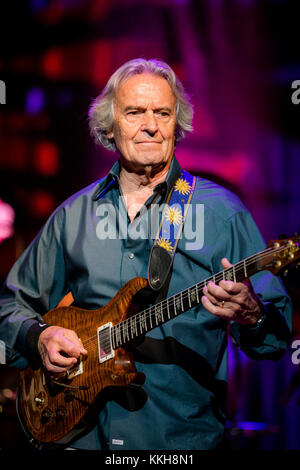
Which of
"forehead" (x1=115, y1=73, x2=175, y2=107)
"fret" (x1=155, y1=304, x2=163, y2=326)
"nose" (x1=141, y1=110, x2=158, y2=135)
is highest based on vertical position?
"forehead" (x1=115, y1=73, x2=175, y2=107)

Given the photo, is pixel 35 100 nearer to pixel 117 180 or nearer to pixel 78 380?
pixel 117 180

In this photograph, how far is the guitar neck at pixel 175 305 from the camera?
191 centimetres

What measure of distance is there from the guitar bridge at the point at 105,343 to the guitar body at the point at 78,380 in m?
0.02

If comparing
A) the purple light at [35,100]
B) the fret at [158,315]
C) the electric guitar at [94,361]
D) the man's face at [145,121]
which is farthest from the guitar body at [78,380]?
the purple light at [35,100]

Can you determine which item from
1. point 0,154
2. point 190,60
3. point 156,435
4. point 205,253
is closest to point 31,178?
point 0,154

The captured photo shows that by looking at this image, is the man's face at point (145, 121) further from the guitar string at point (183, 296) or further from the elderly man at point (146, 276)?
the guitar string at point (183, 296)

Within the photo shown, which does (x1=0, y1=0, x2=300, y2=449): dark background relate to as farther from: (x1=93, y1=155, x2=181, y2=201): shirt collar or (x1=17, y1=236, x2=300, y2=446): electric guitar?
(x1=93, y1=155, x2=181, y2=201): shirt collar

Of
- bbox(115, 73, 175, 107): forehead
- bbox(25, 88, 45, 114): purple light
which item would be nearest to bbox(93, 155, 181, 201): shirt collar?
bbox(115, 73, 175, 107): forehead

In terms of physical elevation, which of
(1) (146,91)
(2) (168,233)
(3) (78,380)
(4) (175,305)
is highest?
(1) (146,91)

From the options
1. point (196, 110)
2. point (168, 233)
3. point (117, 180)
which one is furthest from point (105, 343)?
point (196, 110)

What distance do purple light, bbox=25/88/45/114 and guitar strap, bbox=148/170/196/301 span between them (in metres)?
2.52

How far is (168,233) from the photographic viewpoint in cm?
254

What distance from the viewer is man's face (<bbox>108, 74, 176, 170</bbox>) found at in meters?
2.71

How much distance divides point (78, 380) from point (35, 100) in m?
3.18
